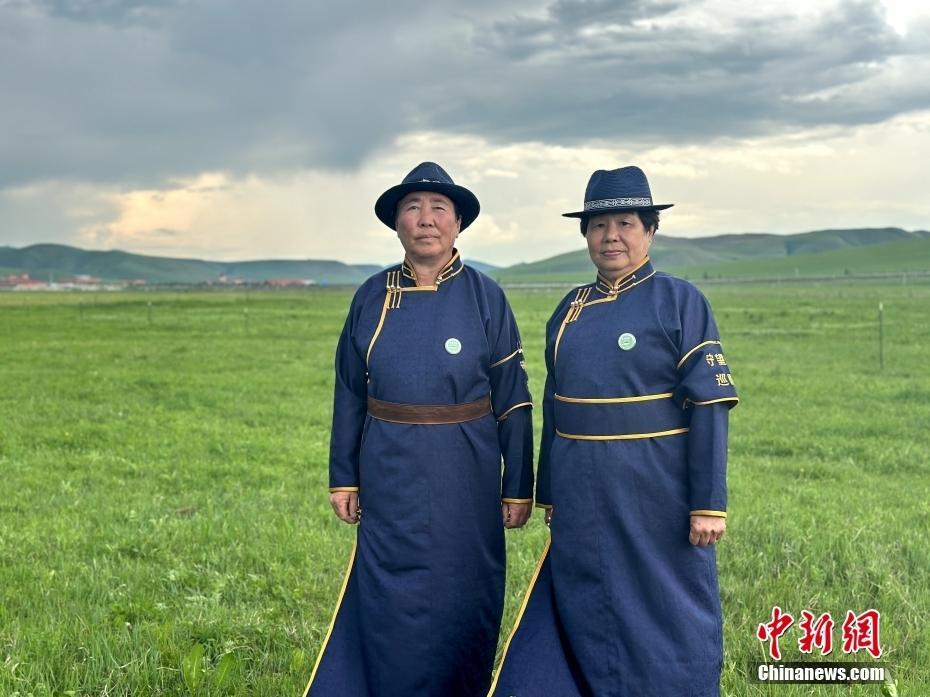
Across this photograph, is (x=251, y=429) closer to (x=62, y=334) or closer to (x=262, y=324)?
(x=62, y=334)

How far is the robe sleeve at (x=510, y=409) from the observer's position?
13.2ft

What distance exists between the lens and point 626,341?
352 centimetres

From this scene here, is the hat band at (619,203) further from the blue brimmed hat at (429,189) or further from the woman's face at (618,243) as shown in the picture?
the blue brimmed hat at (429,189)

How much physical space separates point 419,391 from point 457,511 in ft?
1.86

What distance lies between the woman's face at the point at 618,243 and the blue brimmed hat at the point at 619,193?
0.19ft

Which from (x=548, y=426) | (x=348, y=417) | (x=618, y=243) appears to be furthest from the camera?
(x=348, y=417)

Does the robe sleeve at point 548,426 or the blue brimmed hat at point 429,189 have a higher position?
the blue brimmed hat at point 429,189

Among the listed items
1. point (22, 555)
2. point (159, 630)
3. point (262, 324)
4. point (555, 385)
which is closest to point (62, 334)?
point (262, 324)

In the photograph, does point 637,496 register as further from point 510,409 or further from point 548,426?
point 510,409

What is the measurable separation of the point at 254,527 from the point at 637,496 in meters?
4.37

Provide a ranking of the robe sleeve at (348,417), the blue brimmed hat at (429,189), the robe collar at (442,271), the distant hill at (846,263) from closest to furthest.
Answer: the blue brimmed hat at (429,189)
the robe collar at (442,271)
the robe sleeve at (348,417)
the distant hill at (846,263)

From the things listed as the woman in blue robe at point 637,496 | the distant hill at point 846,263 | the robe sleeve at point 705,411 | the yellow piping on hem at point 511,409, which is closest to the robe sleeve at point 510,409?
the yellow piping on hem at point 511,409

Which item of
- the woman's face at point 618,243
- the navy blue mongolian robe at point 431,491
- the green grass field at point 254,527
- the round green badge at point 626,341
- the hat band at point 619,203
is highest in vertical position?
the hat band at point 619,203

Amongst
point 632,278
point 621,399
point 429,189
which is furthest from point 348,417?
point 632,278
